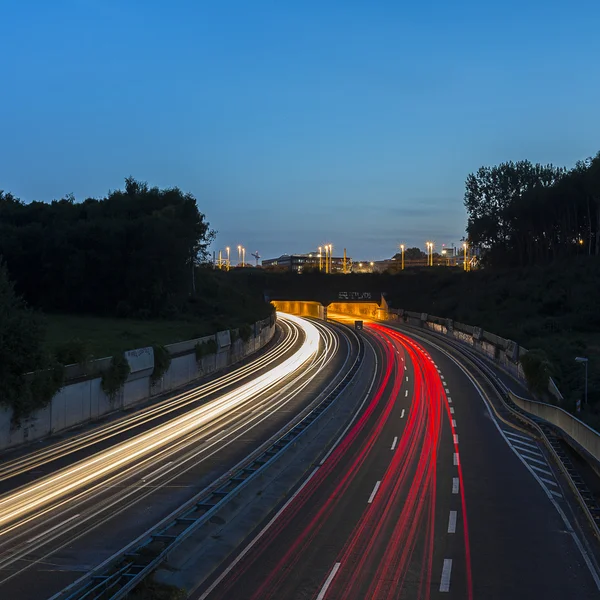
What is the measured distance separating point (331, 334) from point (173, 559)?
76224mm

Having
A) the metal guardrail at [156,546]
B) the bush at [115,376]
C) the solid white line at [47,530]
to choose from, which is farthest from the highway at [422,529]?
the bush at [115,376]

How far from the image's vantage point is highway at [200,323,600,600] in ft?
45.8

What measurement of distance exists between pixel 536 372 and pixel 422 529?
26501mm

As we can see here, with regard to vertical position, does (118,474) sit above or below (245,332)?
below

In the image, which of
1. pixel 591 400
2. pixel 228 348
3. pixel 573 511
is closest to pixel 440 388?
pixel 591 400

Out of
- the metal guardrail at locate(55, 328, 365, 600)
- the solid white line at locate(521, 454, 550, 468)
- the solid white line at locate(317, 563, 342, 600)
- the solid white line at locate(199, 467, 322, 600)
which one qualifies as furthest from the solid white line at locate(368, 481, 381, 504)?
the solid white line at locate(521, 454, 550, 468)

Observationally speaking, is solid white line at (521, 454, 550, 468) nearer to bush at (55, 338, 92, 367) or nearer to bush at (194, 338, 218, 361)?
bush at (55, 338, 92, 367)

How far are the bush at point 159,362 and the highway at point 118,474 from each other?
1.82m

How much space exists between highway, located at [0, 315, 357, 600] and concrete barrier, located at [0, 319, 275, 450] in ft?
3.90

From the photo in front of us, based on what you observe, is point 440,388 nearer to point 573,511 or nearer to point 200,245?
point 573,511

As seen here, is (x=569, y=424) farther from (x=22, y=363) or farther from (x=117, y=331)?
(x=117, y=331)

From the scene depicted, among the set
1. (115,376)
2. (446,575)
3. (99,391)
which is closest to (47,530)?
(446,575)

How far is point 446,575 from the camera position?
1448cm

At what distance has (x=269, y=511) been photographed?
19312 mm
